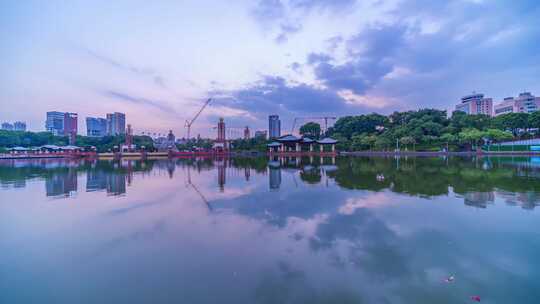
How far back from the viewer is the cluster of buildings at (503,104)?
9988cm

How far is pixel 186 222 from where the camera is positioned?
20.7 ft

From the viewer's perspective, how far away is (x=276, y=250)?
175 inches

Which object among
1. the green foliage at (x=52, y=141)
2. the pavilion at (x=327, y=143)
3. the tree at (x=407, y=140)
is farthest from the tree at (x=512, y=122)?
the green foliage at (x=52, y=141)

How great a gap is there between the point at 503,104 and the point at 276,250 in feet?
475

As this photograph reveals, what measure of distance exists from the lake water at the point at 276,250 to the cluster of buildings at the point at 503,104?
112793mm

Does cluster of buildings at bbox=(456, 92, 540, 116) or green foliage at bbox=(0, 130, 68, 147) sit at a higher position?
cluster of buildings at bbox=(456, 92, 540, 116)

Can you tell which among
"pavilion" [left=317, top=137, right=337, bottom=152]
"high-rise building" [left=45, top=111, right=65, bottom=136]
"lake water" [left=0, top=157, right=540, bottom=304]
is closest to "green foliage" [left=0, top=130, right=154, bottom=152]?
"pavilion" [left=317, top=137, right=337, bottom=152]

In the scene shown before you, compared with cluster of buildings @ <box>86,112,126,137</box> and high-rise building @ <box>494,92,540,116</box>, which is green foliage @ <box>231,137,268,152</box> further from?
high-rise building @ <box>494,92,540,116</box>

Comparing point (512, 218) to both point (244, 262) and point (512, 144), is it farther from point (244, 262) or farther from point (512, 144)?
point (512, 144)

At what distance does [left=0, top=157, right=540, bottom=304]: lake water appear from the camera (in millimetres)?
3205

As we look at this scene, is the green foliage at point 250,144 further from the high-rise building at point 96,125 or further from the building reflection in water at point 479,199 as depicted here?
the high-rise building at point 96,125

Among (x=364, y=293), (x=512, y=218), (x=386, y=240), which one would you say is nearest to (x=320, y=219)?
(x=386, y=240)

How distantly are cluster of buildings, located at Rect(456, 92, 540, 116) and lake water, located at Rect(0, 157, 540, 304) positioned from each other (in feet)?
370

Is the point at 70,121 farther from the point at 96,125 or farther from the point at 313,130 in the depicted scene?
the point at 313,130
